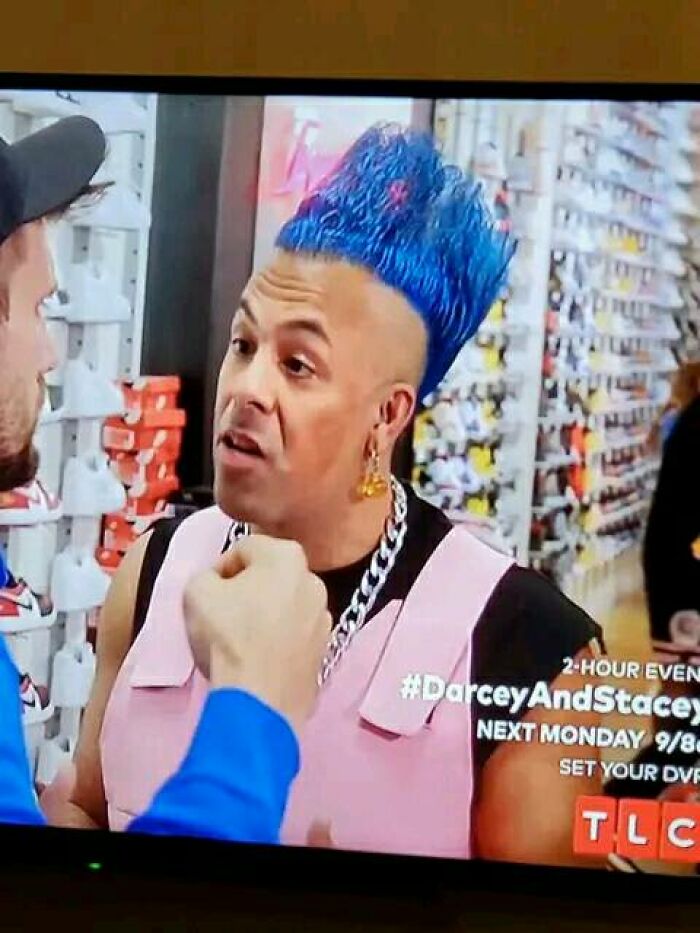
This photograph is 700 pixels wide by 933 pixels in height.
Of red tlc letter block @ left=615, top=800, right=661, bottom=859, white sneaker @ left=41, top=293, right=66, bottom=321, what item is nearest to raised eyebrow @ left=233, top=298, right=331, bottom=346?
white sneaker @ left=41, top=293, right=66, bottom=321

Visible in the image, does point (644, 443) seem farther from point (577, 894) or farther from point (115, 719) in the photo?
point (115, 719)

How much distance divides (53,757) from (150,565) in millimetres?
266

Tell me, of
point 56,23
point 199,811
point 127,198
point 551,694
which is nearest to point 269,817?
point 199,811

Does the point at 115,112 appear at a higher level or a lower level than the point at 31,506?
higher

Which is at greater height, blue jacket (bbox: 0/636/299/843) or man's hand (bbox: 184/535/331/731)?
man's hand (bbox: 184/535/331/731)

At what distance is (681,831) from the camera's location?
5.59 ft

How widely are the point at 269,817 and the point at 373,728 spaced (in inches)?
6.6

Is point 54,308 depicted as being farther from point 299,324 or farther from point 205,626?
point 205,626

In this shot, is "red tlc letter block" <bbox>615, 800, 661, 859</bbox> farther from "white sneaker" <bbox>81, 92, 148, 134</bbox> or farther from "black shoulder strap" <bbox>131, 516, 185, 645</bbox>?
"white sneaker" <bbox>81, 92, 148, 134</bbox>

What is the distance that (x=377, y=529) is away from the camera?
1.75 metres

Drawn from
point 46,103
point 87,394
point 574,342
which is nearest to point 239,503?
point 87,394

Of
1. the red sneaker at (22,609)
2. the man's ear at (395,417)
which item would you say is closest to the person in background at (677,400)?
the man's ear at (395,417)

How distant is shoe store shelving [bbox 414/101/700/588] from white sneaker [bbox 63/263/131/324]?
402 millimetres

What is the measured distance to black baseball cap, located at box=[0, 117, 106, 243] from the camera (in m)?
1.82
